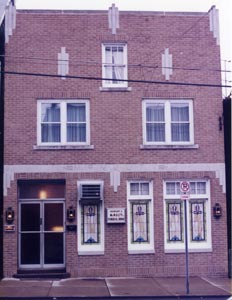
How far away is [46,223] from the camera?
771 inches

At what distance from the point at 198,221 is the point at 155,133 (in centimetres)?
354

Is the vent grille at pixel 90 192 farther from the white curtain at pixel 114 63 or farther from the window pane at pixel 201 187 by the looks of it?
the white curtain at pixel 114 63

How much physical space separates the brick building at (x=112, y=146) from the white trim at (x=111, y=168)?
4 centimetres

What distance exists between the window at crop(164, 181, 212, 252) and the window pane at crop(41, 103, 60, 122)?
15.2ft

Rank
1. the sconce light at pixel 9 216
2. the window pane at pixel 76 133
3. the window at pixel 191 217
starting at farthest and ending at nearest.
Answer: the window pane at pixel 76 133, the window at pixel 191 217, the sconce light at pixel 9 216

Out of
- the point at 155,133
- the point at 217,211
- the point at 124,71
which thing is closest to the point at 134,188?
the point at 155,133

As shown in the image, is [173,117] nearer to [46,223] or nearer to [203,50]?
[203,50]

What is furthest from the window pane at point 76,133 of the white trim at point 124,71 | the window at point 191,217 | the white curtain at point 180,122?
the window at point 191,217

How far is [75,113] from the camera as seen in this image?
1986cm

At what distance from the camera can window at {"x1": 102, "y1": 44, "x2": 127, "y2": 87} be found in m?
20.0

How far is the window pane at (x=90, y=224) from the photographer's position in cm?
1933

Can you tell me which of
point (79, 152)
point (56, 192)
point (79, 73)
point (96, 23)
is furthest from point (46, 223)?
point (96, 23)

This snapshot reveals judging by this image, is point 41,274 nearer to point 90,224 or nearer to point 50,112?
point 90,224

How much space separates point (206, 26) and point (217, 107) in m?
3.05
